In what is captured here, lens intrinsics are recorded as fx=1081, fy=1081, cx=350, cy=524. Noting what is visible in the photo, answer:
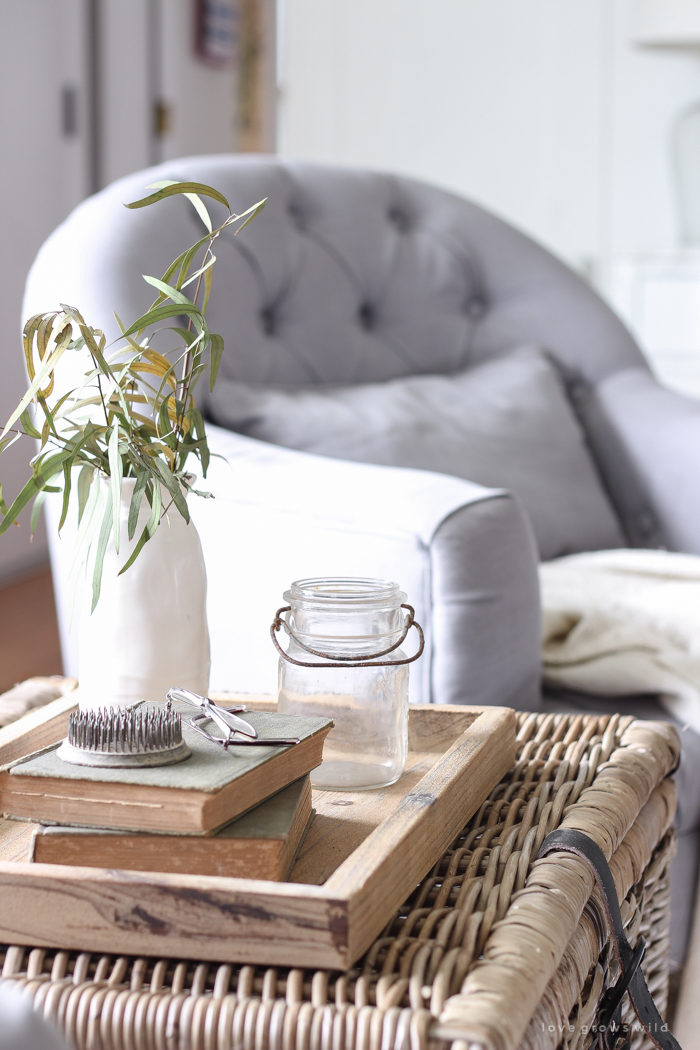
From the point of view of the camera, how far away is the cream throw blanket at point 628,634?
973 mm

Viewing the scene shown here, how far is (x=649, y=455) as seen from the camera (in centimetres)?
145

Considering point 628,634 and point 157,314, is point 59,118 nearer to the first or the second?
point 628,634

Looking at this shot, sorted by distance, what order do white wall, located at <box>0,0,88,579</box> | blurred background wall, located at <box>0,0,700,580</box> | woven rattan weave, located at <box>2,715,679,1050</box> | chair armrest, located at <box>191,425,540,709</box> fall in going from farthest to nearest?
blurred background wall, located at <box>0,0,700,580</box> < white wall, located at <box>0,0,88,579</box> < chair armrest, located at <box>191,425,540,709</box> < woven rattan weave, located at <box>2,715,679,1050</box>

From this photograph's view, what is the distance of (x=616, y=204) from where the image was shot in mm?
3641

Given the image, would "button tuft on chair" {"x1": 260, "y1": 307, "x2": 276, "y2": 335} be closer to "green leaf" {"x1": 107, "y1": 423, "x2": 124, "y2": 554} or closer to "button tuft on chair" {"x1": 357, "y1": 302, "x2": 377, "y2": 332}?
"button tuft on chair" {"x1": 357, "y1": 302, "x2": 377, "y2": 332}

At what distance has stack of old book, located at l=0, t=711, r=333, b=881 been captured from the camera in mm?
476

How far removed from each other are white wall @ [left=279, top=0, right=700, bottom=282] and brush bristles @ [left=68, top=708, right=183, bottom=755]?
127 inches

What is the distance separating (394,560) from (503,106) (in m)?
3.03

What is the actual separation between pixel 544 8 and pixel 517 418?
2610 mm

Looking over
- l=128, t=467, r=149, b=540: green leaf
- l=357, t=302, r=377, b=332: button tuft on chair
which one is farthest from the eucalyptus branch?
l=357, t=302, r=377, b=332: button tuft on chair

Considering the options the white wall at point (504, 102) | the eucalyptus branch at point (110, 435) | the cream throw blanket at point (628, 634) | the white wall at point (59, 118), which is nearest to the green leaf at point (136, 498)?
the eucalyptus branch at point (110, 435)

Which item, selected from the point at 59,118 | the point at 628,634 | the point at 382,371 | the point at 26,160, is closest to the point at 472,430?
the point at 382,371

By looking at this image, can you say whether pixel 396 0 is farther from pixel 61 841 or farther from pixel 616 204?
pixel 61 841

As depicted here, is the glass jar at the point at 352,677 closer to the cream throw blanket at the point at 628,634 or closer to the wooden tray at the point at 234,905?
the wooden tray at the point at 234,905
